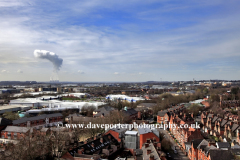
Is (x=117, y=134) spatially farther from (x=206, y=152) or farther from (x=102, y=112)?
(x=102, y=112)

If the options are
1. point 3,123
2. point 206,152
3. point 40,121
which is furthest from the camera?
point 40,121

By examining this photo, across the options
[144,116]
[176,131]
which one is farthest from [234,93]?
[176,131]

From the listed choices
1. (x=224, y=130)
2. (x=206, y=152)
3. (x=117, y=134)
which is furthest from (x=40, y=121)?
(x=224, y=130)

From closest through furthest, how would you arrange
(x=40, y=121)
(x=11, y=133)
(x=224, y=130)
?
1. (x=224, y=130)
2. (x=11, y=133)
3. (x=40, y=121)

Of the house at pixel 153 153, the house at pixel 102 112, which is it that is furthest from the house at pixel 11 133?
the house at pixel 153 153

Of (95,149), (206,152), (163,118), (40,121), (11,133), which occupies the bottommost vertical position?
(11,133)

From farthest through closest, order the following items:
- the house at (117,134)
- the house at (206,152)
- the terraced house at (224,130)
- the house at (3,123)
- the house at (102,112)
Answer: the house at (102,112) → the house at (3,123) → the terraced house at (224,130) → the house at (117,134) → the house at (206,152)

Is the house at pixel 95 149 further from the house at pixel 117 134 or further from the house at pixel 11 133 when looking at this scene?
the house at pixel 11 133

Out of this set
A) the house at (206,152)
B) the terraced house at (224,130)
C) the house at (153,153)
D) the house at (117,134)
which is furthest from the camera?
the terraced house at (224,130)

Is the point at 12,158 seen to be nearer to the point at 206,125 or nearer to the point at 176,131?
the point at 176,131

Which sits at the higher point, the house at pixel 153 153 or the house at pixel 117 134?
the house at pixel 153 153

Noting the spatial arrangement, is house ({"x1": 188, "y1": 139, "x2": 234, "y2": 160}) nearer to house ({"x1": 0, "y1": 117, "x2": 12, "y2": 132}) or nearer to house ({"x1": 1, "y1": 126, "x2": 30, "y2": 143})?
house ({"x1": 1, "y1": 126, "x2": 30, "y2": 143})
